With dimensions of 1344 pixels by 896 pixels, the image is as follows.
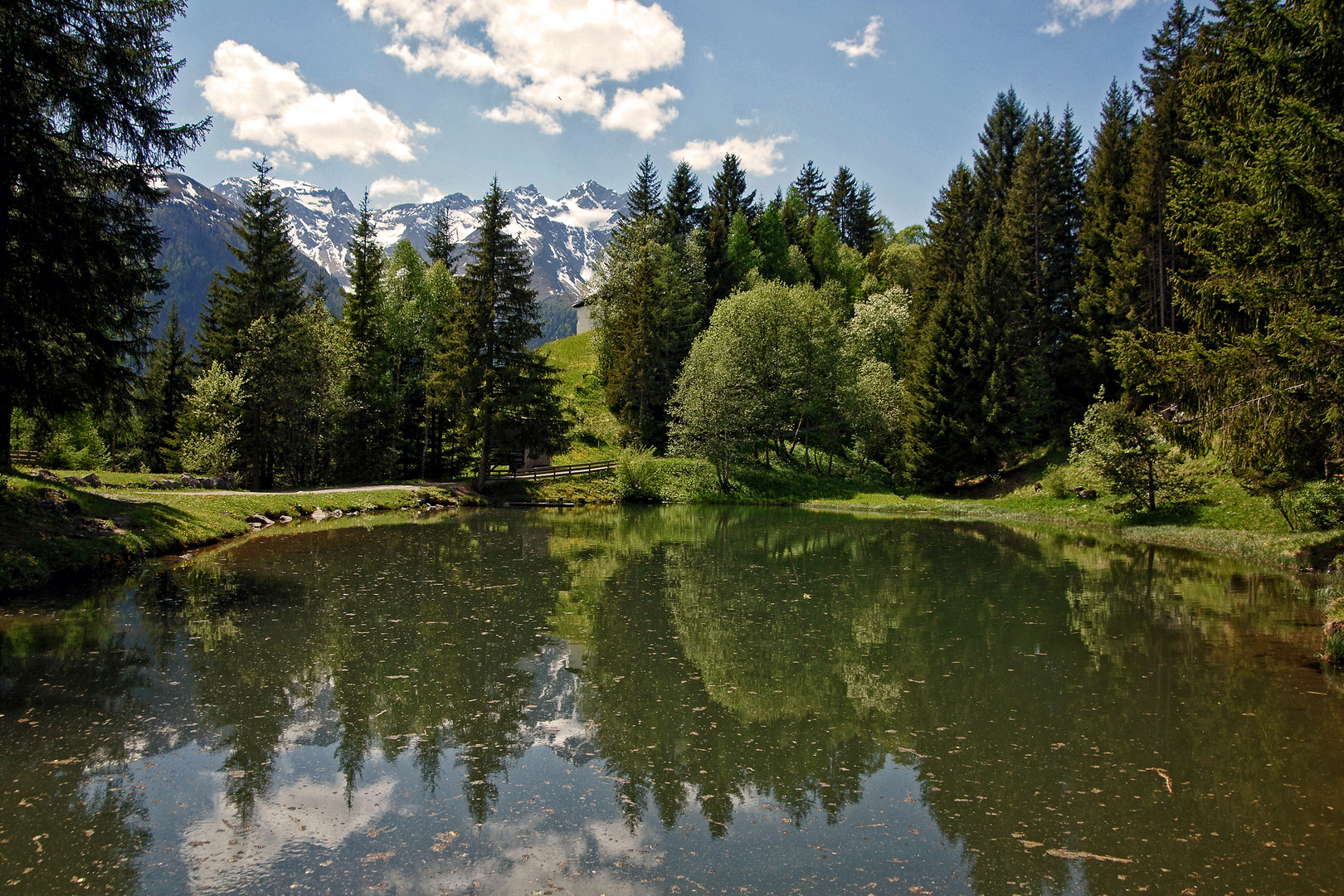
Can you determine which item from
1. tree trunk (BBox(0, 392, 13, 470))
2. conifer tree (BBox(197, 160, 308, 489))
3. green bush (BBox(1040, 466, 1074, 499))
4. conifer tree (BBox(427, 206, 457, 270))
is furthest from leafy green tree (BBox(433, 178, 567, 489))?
green bush (BBox(1040, 466, 1074, 499))

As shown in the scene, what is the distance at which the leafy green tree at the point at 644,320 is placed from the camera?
5112 centimetres

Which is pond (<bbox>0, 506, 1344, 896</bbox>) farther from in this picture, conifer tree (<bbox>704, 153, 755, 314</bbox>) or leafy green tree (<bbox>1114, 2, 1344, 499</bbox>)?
conifer tree (<bbox>704, 153, 755, 314</bbox>)

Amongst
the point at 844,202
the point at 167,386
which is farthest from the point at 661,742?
the point at 844,202

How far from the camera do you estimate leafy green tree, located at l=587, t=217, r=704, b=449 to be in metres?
51.1

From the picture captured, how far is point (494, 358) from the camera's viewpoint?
39.7 m

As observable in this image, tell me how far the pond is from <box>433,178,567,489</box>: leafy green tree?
2384 cm

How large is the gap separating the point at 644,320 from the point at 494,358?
569 inches

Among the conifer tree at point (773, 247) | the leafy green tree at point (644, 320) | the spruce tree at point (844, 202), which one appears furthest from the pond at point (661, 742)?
the spruce tree at point (844, 202)

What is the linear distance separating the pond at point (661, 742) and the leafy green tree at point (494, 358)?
23840 mm

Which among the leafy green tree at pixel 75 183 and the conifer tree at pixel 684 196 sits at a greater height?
the conifer tree at pixel 684 196

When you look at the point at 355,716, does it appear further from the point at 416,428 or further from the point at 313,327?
the point at 416,428

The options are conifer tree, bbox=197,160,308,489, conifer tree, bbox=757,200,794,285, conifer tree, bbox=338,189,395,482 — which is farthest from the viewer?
conifer tree, bbox=757,200,794,285

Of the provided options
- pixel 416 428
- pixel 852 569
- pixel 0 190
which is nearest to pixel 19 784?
pixel 0 190

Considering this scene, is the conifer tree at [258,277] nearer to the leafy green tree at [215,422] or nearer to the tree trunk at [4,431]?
the leafy green tree at [215,422]
